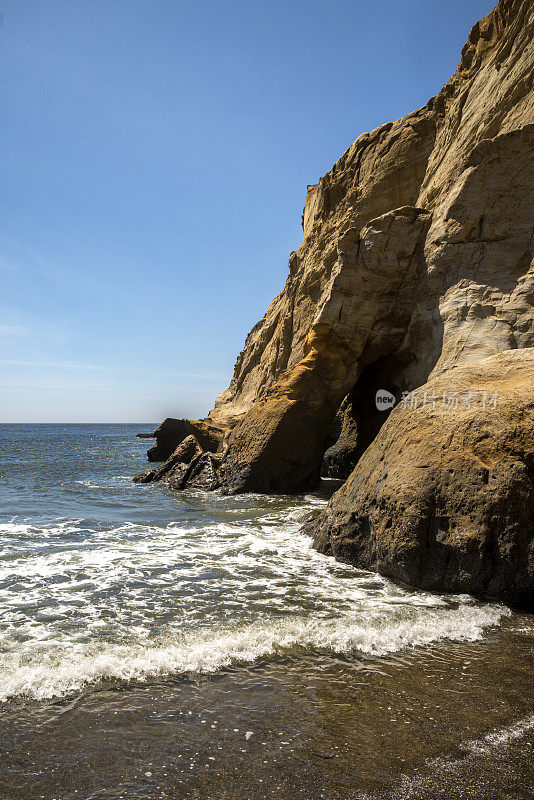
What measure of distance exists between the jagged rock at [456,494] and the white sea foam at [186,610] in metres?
0.39

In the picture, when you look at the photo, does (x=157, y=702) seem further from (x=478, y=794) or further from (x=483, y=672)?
(x=483, y=672)

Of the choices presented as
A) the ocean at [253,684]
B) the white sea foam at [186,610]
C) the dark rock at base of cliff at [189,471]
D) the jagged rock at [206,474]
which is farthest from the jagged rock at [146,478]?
the ocean at [253,684]

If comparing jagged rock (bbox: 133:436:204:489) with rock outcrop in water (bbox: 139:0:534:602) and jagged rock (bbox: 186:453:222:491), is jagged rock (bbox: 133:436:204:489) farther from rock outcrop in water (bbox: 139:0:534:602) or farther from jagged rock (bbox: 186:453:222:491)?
rock outcrop in water (bbox: 139:0:534:602)

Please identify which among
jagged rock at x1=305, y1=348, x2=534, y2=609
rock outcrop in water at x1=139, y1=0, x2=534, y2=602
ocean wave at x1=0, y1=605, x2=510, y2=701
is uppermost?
rock outcrop in water at x1=139, y1=0, x2=534, y2=602

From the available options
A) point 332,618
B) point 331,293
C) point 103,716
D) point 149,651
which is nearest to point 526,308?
point 331,293

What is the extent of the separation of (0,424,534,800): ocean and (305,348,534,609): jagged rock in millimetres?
385

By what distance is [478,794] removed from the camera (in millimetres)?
2756

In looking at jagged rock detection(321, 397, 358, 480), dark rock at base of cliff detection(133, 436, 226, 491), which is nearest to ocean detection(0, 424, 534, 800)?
dark rock at base of cliff detection(133, 436, 226, 491)

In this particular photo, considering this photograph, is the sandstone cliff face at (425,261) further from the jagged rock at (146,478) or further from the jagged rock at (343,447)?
the jagged rock at (146,478)

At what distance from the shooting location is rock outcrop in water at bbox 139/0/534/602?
12.7m

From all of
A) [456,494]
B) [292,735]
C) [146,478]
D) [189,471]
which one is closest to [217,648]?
[292,735]

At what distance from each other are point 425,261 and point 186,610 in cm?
1253

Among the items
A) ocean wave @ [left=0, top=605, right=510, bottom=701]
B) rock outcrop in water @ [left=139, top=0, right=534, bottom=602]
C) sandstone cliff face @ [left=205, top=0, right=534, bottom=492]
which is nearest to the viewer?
ocean wave @ [left=0, top=605, right=510, bottom=701]

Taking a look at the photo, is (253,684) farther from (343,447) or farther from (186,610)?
(343,447)
